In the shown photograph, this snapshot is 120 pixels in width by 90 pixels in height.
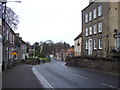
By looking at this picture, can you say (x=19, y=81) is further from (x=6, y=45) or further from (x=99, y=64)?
(x=99, y=64)

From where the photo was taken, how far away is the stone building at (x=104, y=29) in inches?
1240

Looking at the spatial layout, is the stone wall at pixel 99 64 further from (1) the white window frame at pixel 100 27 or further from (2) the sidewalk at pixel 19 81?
(2) the sidewalk at pixel 19 81

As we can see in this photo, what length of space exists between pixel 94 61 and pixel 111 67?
5.62 m

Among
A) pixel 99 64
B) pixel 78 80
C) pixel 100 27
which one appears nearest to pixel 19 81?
pixel 78 80

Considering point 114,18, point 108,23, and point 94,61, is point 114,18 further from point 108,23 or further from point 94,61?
point 94,61

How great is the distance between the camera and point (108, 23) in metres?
32.1

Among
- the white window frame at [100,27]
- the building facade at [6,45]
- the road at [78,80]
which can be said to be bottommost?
the road at [78,80]

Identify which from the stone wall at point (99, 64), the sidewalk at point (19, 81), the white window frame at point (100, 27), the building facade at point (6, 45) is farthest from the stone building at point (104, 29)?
the sidewalk at point (19, 81)

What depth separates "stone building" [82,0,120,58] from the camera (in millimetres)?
31484

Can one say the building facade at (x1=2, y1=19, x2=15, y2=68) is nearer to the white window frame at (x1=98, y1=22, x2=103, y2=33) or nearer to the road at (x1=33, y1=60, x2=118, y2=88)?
the road at (x1=33, y1=60, x2=118, y2=88)

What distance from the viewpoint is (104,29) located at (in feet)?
109

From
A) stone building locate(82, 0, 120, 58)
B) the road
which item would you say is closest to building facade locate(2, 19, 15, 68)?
the road

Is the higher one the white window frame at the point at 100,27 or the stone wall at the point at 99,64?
the white window frame at the point at 100,27

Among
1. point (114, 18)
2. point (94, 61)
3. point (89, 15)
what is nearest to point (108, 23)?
point (114, 18)
